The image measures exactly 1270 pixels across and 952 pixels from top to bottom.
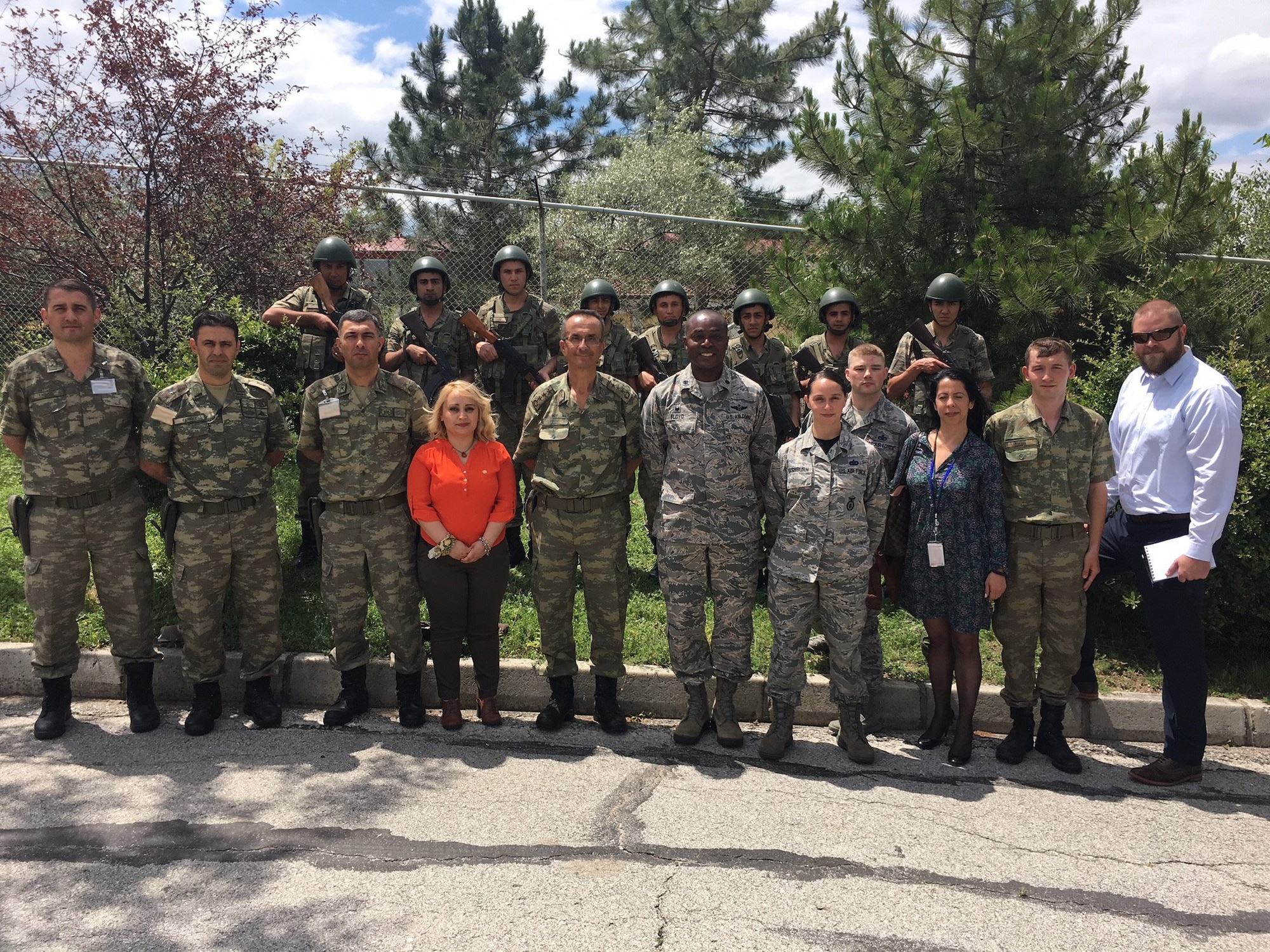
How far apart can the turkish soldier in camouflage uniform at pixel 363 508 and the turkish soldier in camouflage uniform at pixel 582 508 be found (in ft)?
2.28

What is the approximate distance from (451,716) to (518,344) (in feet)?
9.71

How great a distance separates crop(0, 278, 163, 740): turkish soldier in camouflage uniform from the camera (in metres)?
4.56

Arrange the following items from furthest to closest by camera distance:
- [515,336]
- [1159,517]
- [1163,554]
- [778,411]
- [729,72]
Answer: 1. [729,72]
2. [515,336]
3. [778,411]
4. [1159,517]
5. [1163,554]

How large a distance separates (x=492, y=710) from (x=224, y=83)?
5.87 m

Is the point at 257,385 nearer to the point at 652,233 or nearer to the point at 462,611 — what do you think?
the point at 462,611

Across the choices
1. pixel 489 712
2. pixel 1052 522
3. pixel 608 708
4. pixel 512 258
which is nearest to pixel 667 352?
pixel 512 258

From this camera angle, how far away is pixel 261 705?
15.6 ft

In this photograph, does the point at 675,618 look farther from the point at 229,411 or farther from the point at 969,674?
the point at 229,411

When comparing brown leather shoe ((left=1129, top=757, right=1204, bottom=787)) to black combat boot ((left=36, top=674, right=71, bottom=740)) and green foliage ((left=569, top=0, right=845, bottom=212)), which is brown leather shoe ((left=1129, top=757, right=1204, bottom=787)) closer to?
black combat boot ((left=36, top=674, right=71, bottom=740))

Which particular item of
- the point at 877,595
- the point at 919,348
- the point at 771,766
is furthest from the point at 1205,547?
the point at 919,348

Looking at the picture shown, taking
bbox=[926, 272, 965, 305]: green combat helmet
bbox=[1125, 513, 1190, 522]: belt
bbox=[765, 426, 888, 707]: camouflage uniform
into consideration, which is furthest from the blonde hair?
bbox=[926, 272, 965, 305]: green combat helmet

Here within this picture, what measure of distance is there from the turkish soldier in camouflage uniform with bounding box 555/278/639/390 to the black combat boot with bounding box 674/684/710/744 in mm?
2793

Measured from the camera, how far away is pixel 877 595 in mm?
4605

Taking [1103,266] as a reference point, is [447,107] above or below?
above
